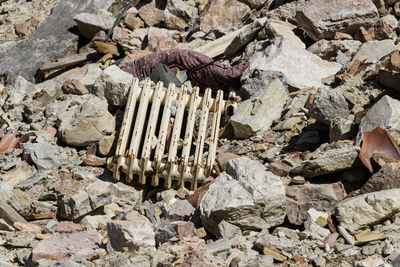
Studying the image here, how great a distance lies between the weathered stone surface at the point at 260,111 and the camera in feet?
14.9

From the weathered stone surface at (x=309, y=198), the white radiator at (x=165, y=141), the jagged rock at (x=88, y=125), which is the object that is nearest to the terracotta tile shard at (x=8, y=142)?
the jagged rock at (x=88, y=125)

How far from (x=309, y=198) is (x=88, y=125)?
2.12 m

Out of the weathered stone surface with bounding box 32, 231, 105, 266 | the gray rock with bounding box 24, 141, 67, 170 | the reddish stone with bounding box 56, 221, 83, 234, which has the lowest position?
the reddish stone with bounding box 56, 221, 83, 234

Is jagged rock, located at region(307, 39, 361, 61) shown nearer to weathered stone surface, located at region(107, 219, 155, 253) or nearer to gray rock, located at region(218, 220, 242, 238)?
gray rock, located at region(218, 220, 242, 238)

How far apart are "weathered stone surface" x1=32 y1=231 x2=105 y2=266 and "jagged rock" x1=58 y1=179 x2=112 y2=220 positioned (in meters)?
0.37

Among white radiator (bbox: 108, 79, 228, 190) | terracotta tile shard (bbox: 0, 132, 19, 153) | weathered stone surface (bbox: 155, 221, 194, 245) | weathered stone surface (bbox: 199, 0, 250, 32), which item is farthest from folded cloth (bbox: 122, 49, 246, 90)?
weathered stone surface (bbox: 155, 221, 194, 245)

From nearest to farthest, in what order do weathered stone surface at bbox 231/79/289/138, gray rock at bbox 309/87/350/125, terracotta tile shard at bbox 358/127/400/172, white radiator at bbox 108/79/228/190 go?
terracotta tile shard at bbox 358/127/400/172 → gray rock at bbox 309/87/350/125 → white radiator at bbox 108/79/228/190 → weathered stone surface at bbox 231/79/289/138

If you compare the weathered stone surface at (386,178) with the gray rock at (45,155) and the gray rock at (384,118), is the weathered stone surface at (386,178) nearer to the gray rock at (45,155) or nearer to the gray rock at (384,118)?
the gray rock at (384,118)

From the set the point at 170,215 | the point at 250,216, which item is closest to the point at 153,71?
the point at 170,215

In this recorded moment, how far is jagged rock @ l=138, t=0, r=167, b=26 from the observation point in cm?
706

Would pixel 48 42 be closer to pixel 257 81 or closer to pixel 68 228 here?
pixel 257 81

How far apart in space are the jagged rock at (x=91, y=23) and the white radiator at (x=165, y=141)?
8.16 feet

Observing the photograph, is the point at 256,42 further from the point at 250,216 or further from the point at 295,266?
the point at 295,266

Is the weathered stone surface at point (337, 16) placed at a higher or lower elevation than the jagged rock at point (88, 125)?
higher
